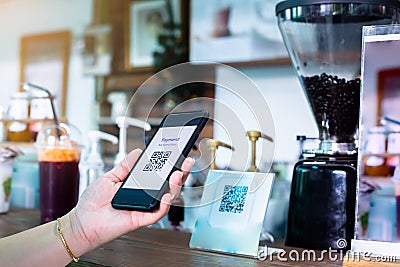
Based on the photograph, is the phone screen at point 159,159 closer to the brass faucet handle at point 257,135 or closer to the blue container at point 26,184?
the brass faucet handle at point 257,135

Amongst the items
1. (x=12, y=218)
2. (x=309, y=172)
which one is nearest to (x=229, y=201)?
(x=309, y=172)

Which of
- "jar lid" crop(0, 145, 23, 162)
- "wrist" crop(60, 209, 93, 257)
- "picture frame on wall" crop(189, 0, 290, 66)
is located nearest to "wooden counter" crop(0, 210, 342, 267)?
"wrist" crop(60, 209, 93, 257)

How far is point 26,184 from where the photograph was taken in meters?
Result: 1.47

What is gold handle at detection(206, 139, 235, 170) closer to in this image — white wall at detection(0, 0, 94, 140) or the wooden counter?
the wooden counter

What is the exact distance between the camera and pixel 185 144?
2.33 feet

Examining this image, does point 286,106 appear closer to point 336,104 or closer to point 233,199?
point 336,104

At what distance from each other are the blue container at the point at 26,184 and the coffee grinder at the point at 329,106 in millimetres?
822

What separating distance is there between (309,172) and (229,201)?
0.14m

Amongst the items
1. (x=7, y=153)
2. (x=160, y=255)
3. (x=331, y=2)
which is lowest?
(x=160, y=255)

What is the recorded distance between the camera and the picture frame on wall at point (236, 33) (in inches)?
68.3

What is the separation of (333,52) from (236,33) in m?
0.89

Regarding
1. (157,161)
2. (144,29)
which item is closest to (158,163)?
(157,161)

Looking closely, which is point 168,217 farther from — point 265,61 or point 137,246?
point 265,61

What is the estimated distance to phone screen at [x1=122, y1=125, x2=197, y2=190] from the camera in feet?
2.31
